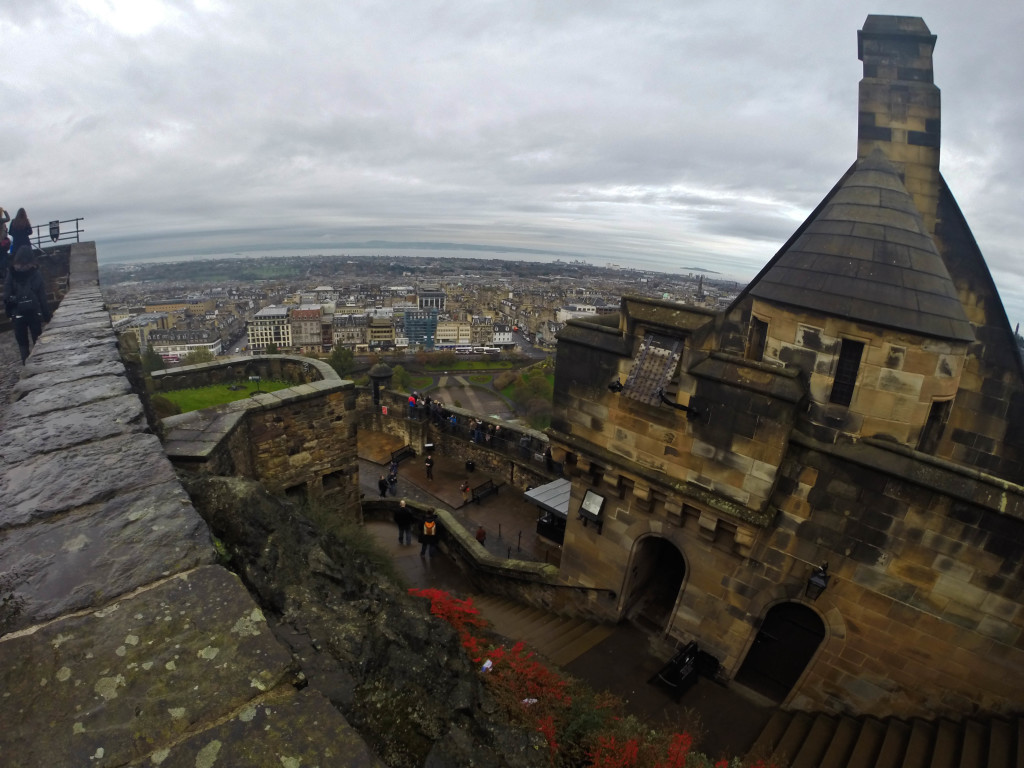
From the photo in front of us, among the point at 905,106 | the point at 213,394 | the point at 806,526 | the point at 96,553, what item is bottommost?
the point at 213,394

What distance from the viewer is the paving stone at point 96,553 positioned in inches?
78.7

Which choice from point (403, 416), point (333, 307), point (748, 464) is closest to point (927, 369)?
point (748, 464)

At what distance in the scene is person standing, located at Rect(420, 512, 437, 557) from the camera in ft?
38.1

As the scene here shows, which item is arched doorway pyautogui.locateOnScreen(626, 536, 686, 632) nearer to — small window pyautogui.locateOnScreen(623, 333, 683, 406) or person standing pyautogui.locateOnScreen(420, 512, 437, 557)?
small window pyautogui.locateOnScreen(623, 333, 683, 406)

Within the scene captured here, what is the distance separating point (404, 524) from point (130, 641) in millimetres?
11018

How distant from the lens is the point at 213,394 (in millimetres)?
12703

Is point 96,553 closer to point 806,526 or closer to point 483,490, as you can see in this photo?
point 806,526

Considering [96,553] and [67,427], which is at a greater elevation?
[67,427]

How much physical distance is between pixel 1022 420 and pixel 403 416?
1545 centimetres

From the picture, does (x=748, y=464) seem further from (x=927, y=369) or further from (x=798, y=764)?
(x=798, y=764)

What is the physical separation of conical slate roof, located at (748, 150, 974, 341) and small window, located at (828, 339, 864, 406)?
0.33m

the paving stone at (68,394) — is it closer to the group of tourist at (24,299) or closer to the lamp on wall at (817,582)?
the group of tourist at (24,299)

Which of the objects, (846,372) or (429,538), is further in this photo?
(429,538)

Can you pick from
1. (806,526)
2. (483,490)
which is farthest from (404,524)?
(806,526)
